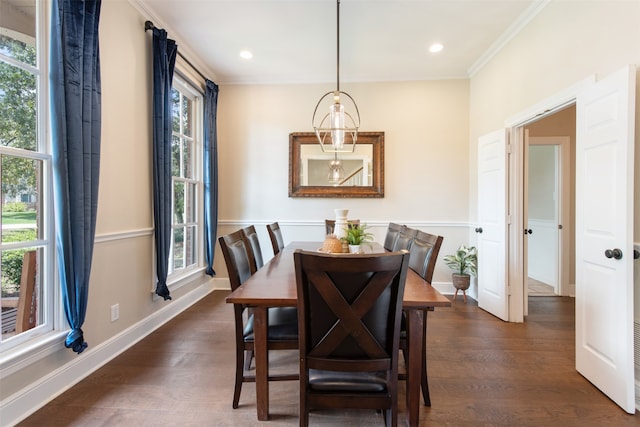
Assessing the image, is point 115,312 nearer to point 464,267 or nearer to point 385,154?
point 385,154

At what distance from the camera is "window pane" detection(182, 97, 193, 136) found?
137 inches

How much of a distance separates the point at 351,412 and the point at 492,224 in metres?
2.53

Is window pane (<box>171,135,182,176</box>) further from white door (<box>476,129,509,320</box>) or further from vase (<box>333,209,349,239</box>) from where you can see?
white door (<box>476,129,509,320</box>)

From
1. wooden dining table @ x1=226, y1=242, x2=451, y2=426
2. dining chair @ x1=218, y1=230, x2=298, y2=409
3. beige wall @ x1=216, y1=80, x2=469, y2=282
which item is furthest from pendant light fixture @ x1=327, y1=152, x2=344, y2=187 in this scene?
wooden dining table @ x1=226, y1=242, x2=451, y2=426

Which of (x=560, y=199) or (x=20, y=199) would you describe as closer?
(x=20, y=199)

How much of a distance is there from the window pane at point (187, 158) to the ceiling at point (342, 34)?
3.18 ft

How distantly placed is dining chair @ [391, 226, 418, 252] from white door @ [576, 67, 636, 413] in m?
1.13

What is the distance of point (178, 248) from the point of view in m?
3.37

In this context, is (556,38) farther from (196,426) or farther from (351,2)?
(196,426)

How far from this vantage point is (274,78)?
13.1 feet

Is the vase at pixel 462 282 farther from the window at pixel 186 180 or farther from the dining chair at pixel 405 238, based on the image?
the window at pixel 186 180

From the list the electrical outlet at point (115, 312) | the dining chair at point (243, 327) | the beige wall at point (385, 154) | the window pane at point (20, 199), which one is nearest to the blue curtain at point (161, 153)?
the electrical outlet at point (115, 312)

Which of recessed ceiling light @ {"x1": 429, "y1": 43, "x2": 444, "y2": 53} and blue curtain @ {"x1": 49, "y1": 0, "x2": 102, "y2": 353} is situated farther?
recessed ceiling light @ {"x1": 429, "y1": 43, "x2": 444, "y2": 53}

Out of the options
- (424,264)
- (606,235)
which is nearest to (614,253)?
(606,235)
